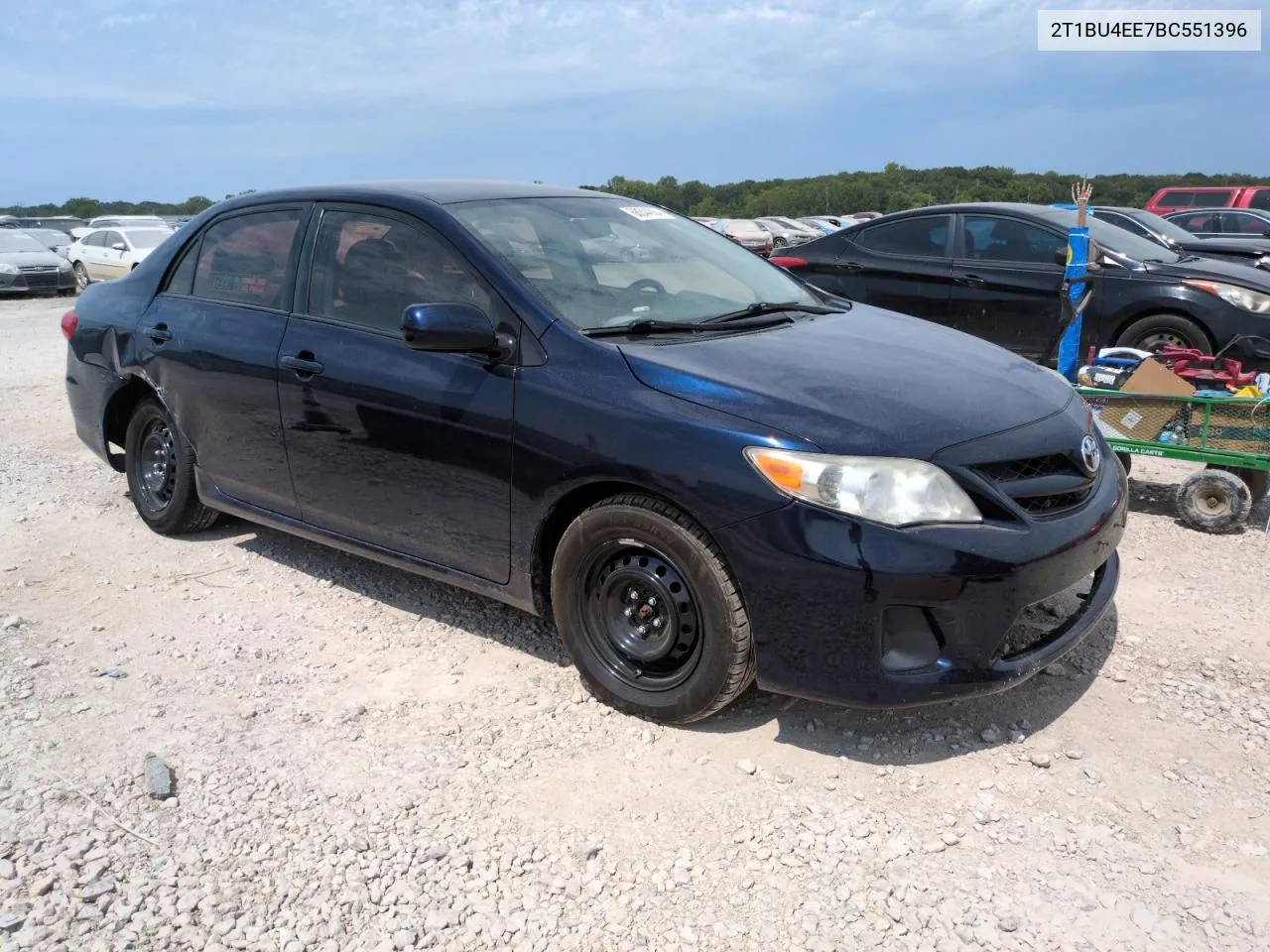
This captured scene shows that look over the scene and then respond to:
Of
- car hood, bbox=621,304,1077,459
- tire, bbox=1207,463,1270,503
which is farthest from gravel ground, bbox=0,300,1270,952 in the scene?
tire, bbox=1207,463,1270,503

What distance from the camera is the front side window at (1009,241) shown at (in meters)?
8.09

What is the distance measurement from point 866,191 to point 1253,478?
54.4 meters

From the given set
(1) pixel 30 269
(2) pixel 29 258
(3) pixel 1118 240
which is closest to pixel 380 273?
(3) pixel 1118 240

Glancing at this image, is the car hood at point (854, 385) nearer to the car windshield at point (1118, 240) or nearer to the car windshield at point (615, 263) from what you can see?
the car windshield at point (615, 263)

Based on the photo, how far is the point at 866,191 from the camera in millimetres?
56750

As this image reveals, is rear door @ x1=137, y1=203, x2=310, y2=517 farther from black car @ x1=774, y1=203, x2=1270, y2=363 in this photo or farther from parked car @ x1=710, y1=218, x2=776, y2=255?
parked car @ x1=710, y1=218, x2=776, y2=255

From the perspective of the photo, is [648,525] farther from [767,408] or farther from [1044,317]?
[1044,317]

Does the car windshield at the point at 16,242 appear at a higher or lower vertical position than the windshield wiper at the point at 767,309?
higher

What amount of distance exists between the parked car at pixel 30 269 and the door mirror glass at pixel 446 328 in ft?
70.3

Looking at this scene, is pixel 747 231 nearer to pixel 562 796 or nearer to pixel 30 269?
pixel 30 269

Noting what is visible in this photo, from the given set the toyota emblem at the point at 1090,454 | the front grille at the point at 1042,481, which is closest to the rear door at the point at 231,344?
the front grille at the point at 1042,481

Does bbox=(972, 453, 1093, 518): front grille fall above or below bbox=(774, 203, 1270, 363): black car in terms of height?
below

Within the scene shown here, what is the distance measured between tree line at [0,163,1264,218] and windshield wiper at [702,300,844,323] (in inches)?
1342

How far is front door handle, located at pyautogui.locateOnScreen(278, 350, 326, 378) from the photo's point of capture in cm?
407
